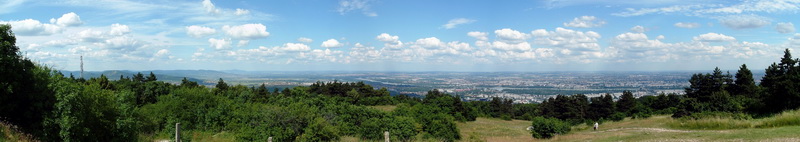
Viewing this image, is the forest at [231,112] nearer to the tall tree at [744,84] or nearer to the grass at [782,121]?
the tall tree at [744,84]

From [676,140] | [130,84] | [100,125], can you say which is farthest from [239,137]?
[130,84]

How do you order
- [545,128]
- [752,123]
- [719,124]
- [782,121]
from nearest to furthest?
[782,121]
[752,123]
[719,124]
[545,128]

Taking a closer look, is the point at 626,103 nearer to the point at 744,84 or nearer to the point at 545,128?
the point at 744,84

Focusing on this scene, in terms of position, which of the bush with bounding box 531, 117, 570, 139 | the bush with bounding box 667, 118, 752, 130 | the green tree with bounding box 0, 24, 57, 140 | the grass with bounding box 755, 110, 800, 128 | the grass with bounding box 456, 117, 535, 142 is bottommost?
the grass with bounding box 456, 117, 535, 142

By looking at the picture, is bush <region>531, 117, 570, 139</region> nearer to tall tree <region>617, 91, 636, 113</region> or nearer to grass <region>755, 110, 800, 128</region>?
grass <region>755, 110, 800, 128</region>

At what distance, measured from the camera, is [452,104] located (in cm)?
6919

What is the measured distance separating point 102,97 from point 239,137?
891 cm

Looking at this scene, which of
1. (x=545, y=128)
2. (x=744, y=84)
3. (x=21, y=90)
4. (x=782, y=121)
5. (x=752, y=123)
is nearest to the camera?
(x=21, y=90)

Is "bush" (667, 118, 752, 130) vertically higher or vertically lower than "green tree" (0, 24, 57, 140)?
lower

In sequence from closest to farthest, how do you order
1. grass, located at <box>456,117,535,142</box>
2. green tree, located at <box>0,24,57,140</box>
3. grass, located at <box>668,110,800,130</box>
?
green tree, located at <box>0,24,57,140</box> < grass, located at <box>668,110,800,130</box> < grass, located at <box>456,117,535,142</box>

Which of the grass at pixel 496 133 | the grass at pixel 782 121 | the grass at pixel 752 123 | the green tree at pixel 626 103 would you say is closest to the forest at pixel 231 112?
the grass at pixel 496 133

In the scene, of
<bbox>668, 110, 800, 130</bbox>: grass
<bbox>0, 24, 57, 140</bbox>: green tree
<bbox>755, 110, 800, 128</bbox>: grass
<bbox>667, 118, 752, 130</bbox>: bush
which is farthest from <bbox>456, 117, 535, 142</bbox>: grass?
<bbox>0, 24, 57, 140</bbox>: green tree

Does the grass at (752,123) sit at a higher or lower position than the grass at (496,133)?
higher

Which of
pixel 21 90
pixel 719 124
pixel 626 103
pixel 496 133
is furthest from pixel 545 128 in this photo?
pixel 626 103
